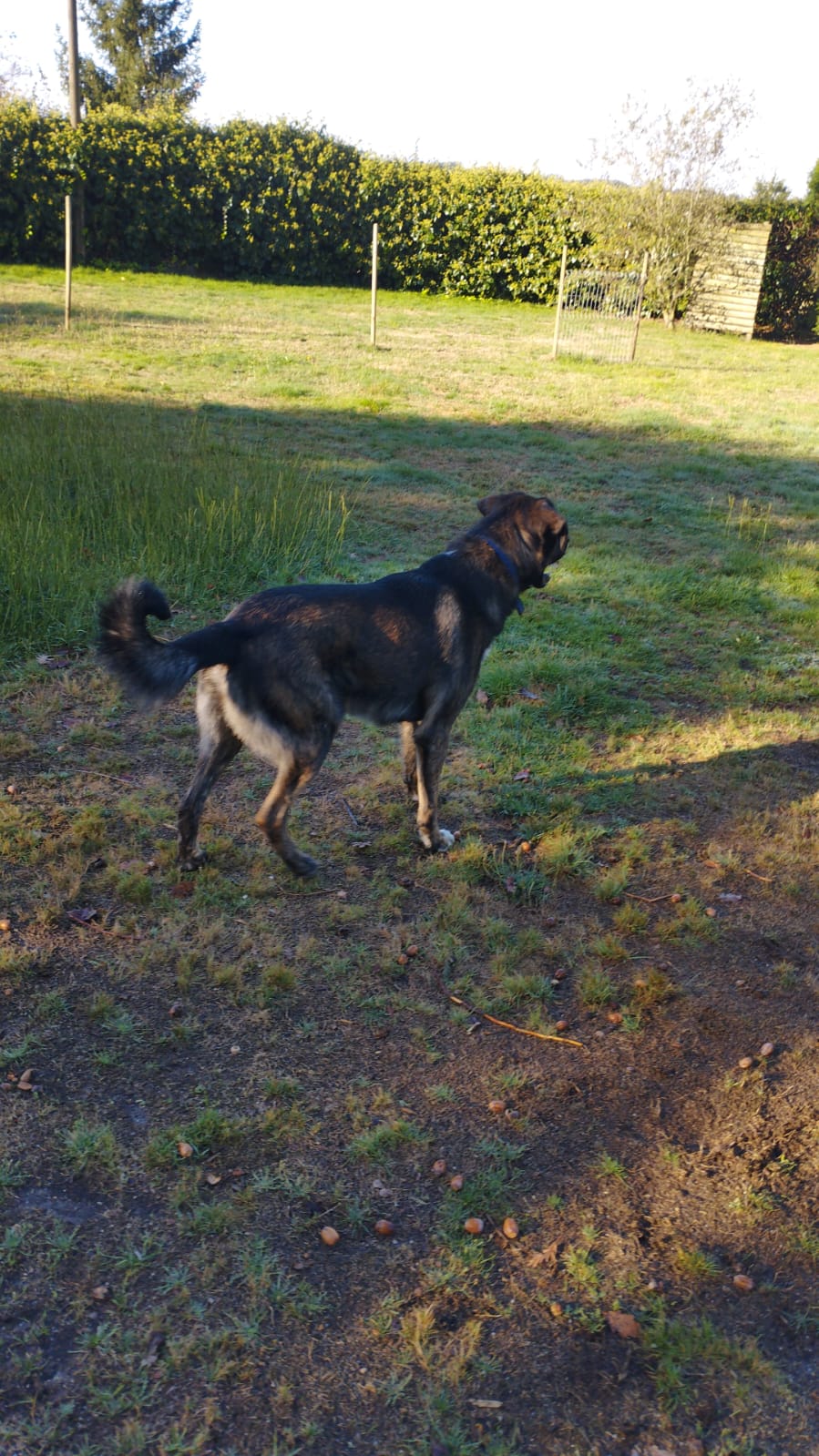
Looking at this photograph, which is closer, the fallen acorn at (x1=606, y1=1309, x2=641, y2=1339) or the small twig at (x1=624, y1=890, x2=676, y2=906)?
the fallen acorn at (x1=606, y1=1309, x2=641, y2=1339)

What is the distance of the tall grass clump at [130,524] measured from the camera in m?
6.62

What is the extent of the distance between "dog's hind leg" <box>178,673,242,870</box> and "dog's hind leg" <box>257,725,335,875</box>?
0.28m

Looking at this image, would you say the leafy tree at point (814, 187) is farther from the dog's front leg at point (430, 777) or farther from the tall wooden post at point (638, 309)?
the dog's front leg at point (430, 777)

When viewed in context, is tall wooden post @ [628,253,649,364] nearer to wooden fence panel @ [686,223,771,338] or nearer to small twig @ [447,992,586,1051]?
wooden fence panel @ [686,223,771,338]

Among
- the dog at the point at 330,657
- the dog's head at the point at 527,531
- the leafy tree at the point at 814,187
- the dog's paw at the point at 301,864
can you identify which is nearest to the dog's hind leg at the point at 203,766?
the dog at the point at 330,657

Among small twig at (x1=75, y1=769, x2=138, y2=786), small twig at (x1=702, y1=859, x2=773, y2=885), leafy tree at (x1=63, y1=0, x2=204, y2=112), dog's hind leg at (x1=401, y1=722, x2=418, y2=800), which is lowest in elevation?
small twig at (x1=702, y1=859, x2=773, y2=885)

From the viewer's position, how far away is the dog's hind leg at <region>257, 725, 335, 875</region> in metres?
4.13

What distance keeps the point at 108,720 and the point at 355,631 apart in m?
2.14

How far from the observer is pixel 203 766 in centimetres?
436

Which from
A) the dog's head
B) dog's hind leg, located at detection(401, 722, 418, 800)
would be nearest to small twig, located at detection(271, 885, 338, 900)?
dog's hind leg, located at detection(401, 722, 418, 800)

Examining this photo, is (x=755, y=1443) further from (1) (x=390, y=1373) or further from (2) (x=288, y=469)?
(2) (x=288, y=469)

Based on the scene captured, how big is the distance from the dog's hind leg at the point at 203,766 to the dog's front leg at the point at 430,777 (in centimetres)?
81

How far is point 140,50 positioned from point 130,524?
51059 mm

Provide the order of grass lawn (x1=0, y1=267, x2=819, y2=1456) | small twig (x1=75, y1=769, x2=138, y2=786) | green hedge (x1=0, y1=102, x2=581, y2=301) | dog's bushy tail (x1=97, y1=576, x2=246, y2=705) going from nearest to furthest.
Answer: grass lawn (x1=0, y1=267, x2=819, y2=1456) → dog's bushy tail (x1=97, y1=576, x2=246, y2=705) → small twig (x1=75, y1=769, x2=138, y2=786) → green hedge (x1=0, y1=102, x2=581, y2=301)
